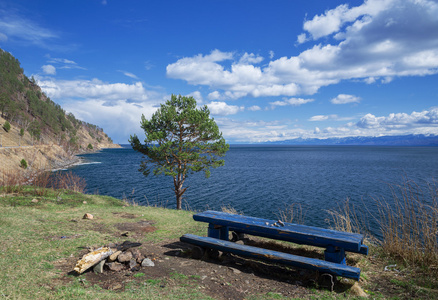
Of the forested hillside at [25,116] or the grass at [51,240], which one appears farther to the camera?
the forested hillside at [25,116]

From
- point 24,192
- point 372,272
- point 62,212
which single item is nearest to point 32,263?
point 62,212

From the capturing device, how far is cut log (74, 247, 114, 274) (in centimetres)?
465

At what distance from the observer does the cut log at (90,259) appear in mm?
4648

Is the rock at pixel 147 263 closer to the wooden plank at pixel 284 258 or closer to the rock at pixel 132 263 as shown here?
the rock at pixel 132 263

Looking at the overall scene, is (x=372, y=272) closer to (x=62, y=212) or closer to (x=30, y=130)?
(x=62, y=212)

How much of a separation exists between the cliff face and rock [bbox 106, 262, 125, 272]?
4696 cm

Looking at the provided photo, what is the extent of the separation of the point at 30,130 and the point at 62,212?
88067 millimetres

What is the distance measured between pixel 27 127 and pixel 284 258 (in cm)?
9660

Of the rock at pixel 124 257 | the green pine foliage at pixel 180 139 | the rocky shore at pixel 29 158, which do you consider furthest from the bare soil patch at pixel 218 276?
the rocky shore at pixel 29 158

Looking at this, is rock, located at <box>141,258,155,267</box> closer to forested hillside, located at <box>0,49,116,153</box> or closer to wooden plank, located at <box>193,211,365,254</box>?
wooden plank, located at <box>193,211,365,254</box>

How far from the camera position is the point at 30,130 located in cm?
7994

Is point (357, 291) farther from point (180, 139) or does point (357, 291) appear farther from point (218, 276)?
point (180, 139)

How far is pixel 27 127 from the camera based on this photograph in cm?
7900

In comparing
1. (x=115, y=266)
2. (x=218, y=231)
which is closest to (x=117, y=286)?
(x=115, y=266)
